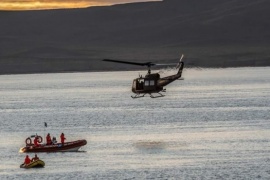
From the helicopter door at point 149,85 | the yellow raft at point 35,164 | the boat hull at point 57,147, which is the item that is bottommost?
the yellow raft at point 35,164

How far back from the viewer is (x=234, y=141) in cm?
8138

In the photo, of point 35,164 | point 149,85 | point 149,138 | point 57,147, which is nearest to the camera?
point 35,164

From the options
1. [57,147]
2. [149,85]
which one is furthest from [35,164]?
[149,85]

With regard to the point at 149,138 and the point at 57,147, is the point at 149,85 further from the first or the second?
the point at 57,147

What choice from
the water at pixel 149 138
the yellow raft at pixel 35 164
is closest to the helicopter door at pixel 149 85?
the water at pixel 149 138

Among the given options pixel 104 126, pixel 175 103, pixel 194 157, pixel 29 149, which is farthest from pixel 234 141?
pixel 175 103

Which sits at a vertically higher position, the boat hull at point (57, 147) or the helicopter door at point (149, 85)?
the helicopter door at point (149, 85)

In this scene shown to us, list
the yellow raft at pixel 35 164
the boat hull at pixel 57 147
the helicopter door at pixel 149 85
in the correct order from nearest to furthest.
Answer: the yellow raft at pixel 35 164
the boat hull at pixel 57 147
the helicopter door at pixel 149 85

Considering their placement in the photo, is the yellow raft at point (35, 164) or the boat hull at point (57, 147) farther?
the boat hull at point (57, 147)

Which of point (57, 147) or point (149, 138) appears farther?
point (149, 138)

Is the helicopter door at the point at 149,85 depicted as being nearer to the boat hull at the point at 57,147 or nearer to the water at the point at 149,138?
the water at the point at 149,138

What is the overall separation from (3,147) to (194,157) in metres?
19.5

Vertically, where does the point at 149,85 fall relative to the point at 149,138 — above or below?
above

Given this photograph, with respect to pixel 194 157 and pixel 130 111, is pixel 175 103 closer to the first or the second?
pixel 130 111
